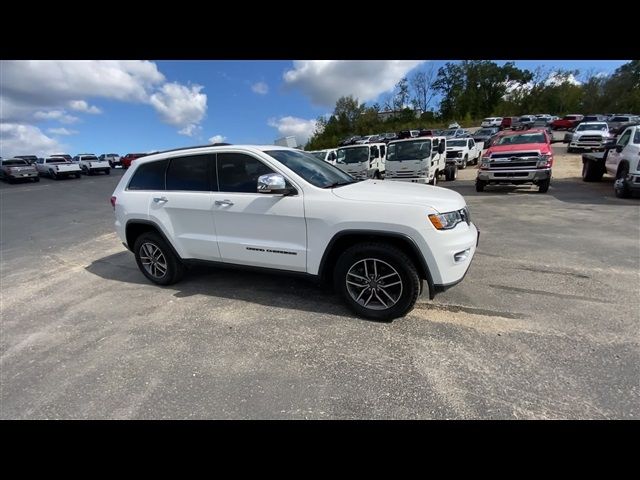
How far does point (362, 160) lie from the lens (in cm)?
1338

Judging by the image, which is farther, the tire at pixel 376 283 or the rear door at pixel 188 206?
the rear door at pixel 188 206

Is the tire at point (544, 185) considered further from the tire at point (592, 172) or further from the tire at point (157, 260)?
the tire at point (157, 260)

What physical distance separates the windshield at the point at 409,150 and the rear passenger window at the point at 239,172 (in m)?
9.22

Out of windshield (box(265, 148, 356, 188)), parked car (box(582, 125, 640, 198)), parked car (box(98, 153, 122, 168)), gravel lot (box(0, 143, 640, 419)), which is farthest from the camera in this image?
parked car (box(98, 153, 122, 168))

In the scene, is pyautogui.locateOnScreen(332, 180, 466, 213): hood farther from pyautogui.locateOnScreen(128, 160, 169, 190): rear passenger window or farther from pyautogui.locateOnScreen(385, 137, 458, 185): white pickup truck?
pyautogui.locateOnScreen(385, 137, 458, 185): white pickup truck

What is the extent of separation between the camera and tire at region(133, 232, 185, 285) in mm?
4328

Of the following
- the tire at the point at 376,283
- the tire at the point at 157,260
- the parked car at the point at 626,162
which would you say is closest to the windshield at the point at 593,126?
the parked car at the point at 626,162

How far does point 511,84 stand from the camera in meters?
67.8

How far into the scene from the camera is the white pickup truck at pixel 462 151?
16672 millimetres

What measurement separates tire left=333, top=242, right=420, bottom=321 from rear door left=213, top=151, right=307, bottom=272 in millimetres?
475

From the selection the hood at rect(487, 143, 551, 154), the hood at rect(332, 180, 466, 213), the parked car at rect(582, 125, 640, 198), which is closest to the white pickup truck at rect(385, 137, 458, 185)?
the hood at rect(487, 143, 551, 154)

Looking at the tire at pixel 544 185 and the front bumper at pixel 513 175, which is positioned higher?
the front bumper at pixel 513 175
